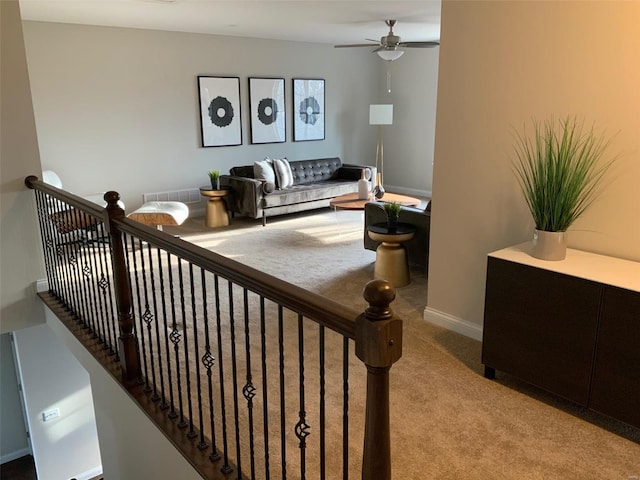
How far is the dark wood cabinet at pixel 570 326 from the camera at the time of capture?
6.98 feet

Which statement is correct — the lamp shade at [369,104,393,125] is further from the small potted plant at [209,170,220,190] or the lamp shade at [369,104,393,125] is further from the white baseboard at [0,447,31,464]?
the white baseboard at [0,447,31,464]

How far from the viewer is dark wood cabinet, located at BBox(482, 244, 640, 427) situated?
213 centimetres

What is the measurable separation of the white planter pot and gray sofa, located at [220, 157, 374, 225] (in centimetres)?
443

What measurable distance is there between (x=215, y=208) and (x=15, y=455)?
13.1 ft

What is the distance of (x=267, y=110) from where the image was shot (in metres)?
7.67

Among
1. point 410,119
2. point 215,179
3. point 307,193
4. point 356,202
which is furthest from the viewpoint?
point 410,119

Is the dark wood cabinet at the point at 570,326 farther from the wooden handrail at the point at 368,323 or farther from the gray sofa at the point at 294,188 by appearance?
the gray sofa at the point at 294,188

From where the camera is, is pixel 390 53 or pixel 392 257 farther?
pixel 390 53


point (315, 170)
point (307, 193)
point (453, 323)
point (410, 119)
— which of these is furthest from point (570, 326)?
point (410, 119)

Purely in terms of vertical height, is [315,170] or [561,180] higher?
[561,180]

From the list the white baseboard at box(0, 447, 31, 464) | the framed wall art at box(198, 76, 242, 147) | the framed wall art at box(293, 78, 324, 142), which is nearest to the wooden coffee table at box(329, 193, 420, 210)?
the framed wall art at box(198, 76, 242, 147)

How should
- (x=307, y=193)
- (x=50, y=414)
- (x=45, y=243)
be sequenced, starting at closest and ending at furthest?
(x=45, y=243)
(x=50, y=414)
(x=307, y=193)

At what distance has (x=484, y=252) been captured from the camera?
310 centimetres

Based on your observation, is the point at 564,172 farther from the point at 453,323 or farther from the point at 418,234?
the point at 418,234
